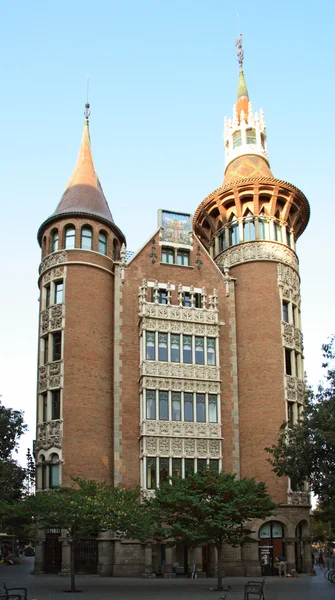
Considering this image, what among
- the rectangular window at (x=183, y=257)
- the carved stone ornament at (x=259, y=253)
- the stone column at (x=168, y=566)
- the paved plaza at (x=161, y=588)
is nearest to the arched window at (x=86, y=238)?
the rectangular window at (x=183, y=257)

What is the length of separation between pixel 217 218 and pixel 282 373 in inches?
499

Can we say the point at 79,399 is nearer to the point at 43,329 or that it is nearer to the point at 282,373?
the point at 43,329

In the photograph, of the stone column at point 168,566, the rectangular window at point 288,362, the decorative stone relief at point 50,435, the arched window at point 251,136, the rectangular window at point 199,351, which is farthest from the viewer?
the arched window at point 251,136

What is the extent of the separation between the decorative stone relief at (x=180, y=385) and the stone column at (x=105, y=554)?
8503 millimetres

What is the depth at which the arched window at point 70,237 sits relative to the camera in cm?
4110

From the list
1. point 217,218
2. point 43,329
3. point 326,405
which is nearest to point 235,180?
point 217,218

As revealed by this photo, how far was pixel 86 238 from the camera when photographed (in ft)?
136

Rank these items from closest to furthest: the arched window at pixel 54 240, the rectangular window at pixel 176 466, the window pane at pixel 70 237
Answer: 1. the rectangular window at pixel 176 466
2. the window pane at pixel 70 237
3. the arched window at pixel 54 240

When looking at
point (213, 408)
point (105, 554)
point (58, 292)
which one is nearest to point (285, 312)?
point (213, 408)

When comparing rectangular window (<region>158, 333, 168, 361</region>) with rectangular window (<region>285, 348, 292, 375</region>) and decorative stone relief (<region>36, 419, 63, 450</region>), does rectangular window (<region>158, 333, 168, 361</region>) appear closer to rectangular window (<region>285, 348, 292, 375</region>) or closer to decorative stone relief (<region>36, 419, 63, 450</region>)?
decorative stone relief (<region>36, 419, 63, 450</region>)

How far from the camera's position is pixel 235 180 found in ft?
152

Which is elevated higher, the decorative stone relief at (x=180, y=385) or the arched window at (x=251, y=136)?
the arched window at (x=251, y=136)

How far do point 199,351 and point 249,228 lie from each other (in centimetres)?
950

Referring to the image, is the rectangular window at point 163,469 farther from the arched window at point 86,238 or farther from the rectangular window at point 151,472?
the arched window at point 86,238
